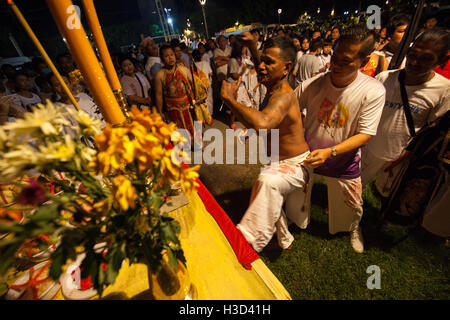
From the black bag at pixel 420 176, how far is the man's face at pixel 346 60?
1065mm

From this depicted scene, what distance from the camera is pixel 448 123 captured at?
6.18ft

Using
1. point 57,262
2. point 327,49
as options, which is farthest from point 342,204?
point 327,49

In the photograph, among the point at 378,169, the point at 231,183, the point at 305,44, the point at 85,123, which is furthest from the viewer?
the point at 305,44

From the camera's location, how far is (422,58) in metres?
1.92

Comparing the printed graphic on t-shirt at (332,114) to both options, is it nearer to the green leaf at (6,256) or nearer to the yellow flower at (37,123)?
the yellow flower at (37,123)

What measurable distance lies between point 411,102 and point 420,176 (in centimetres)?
84

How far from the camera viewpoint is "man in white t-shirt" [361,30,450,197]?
1882 millimetres

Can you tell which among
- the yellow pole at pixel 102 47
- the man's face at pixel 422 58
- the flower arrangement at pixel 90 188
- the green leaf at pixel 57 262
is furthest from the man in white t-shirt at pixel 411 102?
the green leaf at pixel 57 262

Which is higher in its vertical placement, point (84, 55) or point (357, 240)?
point (84, 55)

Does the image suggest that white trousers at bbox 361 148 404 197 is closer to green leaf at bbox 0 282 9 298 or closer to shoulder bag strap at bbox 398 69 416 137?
shoulder bag strap at bbox 398 69 416 137

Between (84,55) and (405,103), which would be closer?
(84,55)

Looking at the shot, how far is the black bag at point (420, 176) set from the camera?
1983mm

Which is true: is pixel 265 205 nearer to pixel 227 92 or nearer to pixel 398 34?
pixel 227 92
